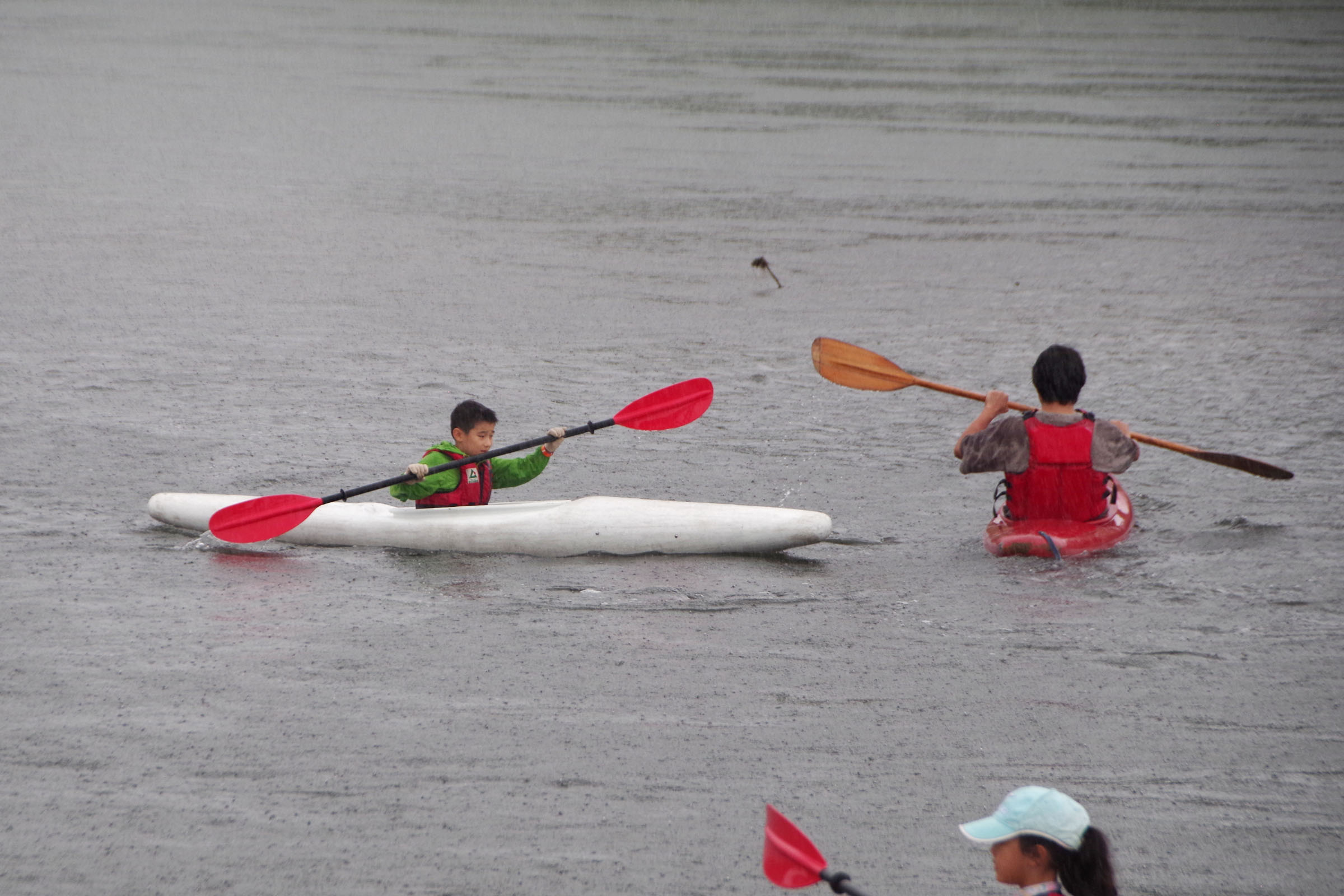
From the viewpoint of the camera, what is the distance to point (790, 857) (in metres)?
3.72

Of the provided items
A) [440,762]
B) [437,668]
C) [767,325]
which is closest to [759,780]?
[440,762]

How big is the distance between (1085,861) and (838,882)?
1.84ft

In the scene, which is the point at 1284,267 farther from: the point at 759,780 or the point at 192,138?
the point at 192,138

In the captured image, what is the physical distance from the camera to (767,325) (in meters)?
13.1

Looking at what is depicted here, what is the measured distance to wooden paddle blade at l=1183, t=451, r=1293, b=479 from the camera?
8297 millimetres

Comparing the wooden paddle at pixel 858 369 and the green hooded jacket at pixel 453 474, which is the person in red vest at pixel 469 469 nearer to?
the green hooded jacket at pixel 453 474

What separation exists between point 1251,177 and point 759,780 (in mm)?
16084

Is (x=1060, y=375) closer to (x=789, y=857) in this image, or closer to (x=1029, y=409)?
(x=1029, y=409)

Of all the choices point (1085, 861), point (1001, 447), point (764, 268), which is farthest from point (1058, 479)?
point (764, 268)

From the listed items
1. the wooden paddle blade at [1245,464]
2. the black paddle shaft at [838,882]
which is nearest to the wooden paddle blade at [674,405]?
the wooden paddle blade at [1245,464]

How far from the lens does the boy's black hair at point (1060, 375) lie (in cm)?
752

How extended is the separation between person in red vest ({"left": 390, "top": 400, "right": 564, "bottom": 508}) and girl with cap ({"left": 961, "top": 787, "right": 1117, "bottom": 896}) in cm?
455

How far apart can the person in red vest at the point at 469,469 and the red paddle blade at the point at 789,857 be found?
14.2 feet

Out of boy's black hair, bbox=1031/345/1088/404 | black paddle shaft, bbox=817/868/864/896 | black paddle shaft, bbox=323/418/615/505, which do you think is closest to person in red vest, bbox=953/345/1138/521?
boy's black hair, bbox=1031/345/1088/404
